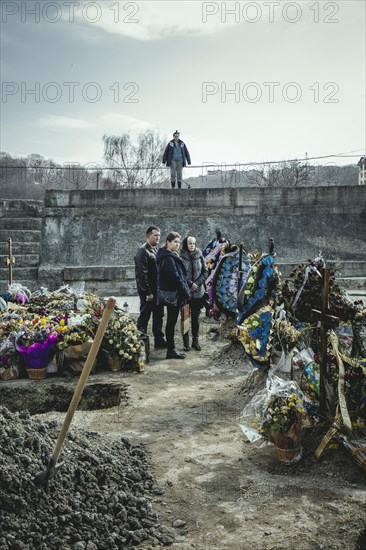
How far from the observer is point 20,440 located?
3805mm

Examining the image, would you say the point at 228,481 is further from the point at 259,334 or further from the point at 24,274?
the point at 24,274

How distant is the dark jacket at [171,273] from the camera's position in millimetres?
7840

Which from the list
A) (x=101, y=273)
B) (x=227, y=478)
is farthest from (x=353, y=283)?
(x=227, y=478)

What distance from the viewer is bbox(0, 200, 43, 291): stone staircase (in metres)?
15.1

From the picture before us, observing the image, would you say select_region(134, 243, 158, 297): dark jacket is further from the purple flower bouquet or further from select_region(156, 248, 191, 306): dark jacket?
the purple flower bouquet

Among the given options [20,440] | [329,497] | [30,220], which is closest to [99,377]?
[20,440]

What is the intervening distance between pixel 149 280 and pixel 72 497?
5.25 metres

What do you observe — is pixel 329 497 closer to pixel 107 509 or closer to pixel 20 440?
pixel 107 509

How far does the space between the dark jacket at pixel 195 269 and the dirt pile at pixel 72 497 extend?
4.53m

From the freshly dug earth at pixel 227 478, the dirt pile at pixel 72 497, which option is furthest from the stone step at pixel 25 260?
the dirt pile at pixel 72 497

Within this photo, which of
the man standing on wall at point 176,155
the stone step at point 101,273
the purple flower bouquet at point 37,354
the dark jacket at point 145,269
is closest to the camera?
the purple flower bouquet at point 37,354

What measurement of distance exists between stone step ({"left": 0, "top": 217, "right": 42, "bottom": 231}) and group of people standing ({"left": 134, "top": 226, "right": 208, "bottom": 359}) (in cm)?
890

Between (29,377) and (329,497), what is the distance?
14.9 ft

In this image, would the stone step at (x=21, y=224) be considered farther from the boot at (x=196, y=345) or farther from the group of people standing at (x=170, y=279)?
the boot at (x=196, y=345)
